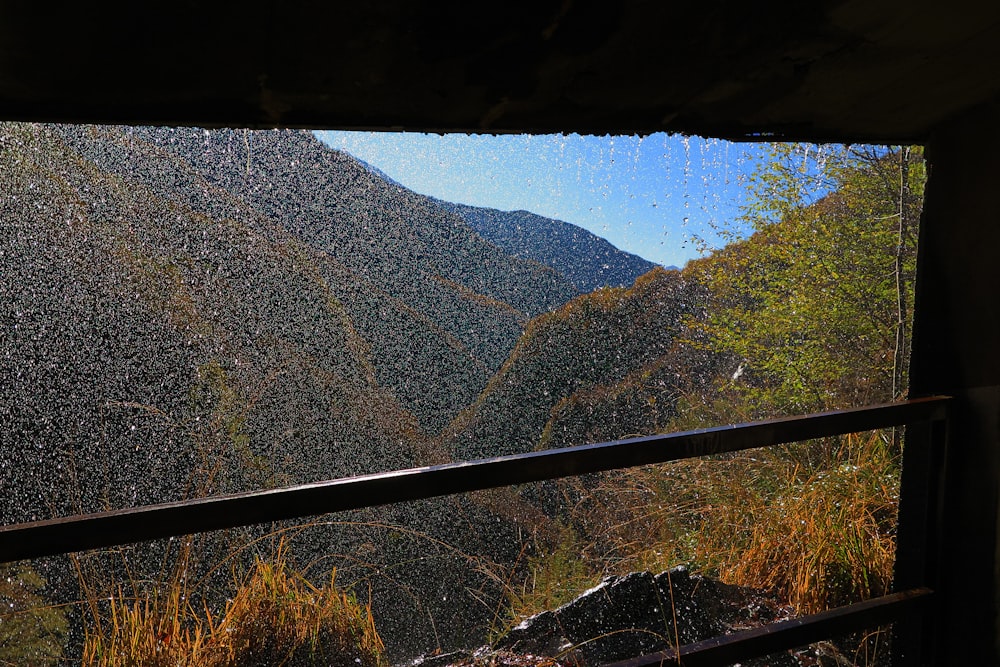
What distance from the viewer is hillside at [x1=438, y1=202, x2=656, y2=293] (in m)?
24.0

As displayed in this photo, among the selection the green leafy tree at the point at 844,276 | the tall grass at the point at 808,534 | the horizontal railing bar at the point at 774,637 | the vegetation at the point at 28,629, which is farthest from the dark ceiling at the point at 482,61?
the vegetation at the point at 28,629

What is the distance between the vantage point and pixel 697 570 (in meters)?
3.31

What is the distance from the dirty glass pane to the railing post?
4.33 feet

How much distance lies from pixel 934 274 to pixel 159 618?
222 cm

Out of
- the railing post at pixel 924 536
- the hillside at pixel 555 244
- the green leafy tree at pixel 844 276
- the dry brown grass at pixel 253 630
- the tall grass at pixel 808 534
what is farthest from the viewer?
the hillside at pixel 555 244

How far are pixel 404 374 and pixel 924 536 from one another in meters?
19.1

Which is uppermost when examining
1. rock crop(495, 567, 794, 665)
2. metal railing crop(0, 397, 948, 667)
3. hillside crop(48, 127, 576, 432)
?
hillside crop(48, 127, 576, 432)

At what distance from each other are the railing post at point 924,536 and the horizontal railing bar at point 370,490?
1.19 ft

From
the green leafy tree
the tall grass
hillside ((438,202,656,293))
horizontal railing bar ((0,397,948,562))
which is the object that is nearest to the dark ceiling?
horizontal railing bar ((0,397,948,562))

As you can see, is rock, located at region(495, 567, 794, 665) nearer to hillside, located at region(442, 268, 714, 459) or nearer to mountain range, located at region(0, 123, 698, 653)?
mountain range, located at region(0, 123, 698, 653)

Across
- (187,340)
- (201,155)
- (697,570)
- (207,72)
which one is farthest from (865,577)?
(201,155)

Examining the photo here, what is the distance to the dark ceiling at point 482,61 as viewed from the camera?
0.80 m

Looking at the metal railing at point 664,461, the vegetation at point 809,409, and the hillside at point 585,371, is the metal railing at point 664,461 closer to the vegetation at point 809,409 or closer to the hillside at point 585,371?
the vegetation at point 809,409

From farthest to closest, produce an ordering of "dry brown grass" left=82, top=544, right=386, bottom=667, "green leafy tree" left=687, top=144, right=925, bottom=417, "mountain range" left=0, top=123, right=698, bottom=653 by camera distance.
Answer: "mountain range" left=0, top=123, right=698, bottom=653
"green leafy tree" left=687, top=144, right=925, bottom=417
"dry brown grass" left=82, top=544, right=386, bottom=667
